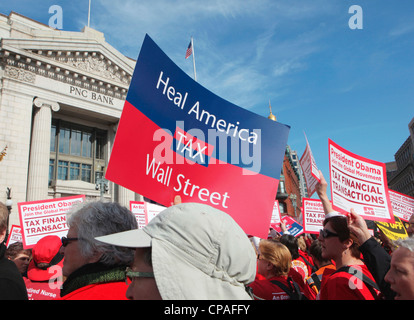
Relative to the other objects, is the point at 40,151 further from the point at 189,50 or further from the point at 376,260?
the point at 376,260

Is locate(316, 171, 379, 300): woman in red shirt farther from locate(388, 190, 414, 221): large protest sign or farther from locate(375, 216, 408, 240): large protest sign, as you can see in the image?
locate(388, 190, 414, 221): large protest sign

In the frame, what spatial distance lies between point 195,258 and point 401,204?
7226 millimetres

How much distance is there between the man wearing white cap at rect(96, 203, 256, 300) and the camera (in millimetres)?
1121

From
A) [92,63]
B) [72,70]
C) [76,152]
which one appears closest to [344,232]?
[72,70]

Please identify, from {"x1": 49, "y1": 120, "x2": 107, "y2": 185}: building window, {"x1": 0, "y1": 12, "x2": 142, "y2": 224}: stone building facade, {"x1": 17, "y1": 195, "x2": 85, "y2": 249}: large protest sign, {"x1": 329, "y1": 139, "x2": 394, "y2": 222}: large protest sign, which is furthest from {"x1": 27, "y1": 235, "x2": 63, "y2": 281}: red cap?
{"x1": 49, "y1": 120, "x2": 107, "y2": 185}: building window

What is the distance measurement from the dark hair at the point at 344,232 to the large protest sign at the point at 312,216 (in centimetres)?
497

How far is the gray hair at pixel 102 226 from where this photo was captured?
2006 mm

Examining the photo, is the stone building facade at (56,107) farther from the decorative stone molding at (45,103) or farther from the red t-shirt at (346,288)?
the red t-shirt at (346,288)

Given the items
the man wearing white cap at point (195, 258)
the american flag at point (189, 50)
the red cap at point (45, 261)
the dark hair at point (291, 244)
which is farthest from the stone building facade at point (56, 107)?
the man wearing white cap at point (195, 258)

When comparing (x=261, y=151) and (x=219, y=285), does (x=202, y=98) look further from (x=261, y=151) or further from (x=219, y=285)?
(x=219, y=285)

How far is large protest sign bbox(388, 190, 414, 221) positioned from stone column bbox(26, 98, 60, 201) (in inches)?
835

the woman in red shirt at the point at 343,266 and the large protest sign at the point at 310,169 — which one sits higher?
the large protest sign at the point at 310,169

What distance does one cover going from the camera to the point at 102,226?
7.02 feet
